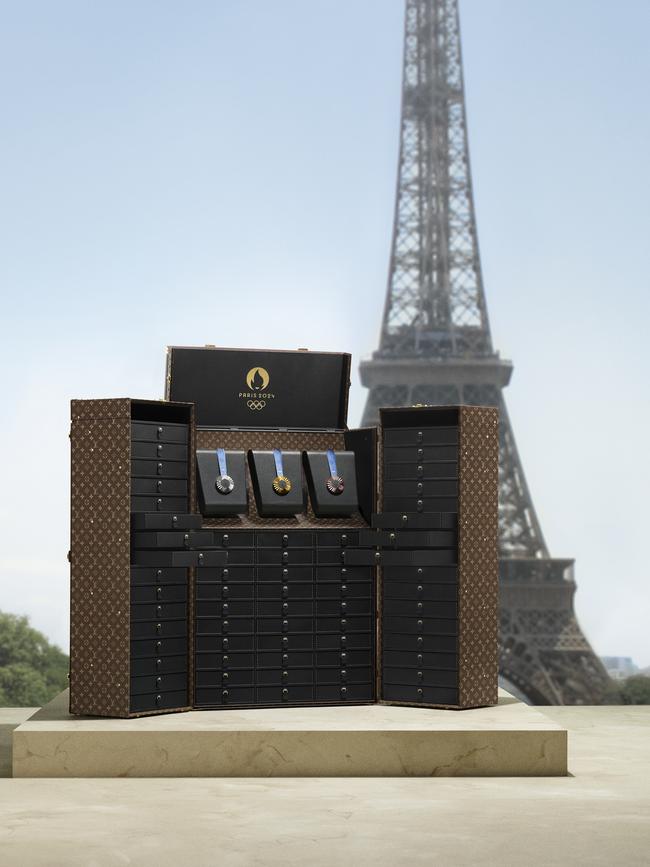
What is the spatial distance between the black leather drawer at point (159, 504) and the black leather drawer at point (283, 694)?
4.17 feet

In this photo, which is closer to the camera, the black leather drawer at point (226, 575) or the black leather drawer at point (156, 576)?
the black leather drawer at point (156, 576)

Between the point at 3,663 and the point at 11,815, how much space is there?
26655 millimetres

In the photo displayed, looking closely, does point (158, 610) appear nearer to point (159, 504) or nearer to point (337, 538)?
point (159, 504)

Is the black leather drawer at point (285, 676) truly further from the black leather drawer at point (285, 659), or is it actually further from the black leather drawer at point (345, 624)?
the black leather drawer at point (345, 624)

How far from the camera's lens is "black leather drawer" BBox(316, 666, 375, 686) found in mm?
9328

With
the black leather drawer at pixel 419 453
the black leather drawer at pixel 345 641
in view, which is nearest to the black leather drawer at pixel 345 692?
the black leather drawer at pixel 345 641

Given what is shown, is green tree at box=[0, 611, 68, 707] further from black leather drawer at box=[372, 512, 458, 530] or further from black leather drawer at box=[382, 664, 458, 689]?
black leather drawer at box=[372, 512, 458, 530]

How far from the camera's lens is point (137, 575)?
8.82 meters

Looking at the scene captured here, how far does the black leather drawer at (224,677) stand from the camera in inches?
359

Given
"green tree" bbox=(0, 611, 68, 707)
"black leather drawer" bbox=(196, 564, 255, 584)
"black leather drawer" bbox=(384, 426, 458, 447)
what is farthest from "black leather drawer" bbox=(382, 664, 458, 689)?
"green tree" bbox=(0, 611, 68, 707)

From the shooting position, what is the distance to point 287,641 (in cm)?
928

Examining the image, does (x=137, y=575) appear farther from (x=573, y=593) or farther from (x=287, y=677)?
(x=573, y=593)

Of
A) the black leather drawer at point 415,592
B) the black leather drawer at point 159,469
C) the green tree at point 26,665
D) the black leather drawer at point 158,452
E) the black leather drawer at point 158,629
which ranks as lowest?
the green tree at point 26,665

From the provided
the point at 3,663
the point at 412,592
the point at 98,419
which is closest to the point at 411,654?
the point at 412,592
